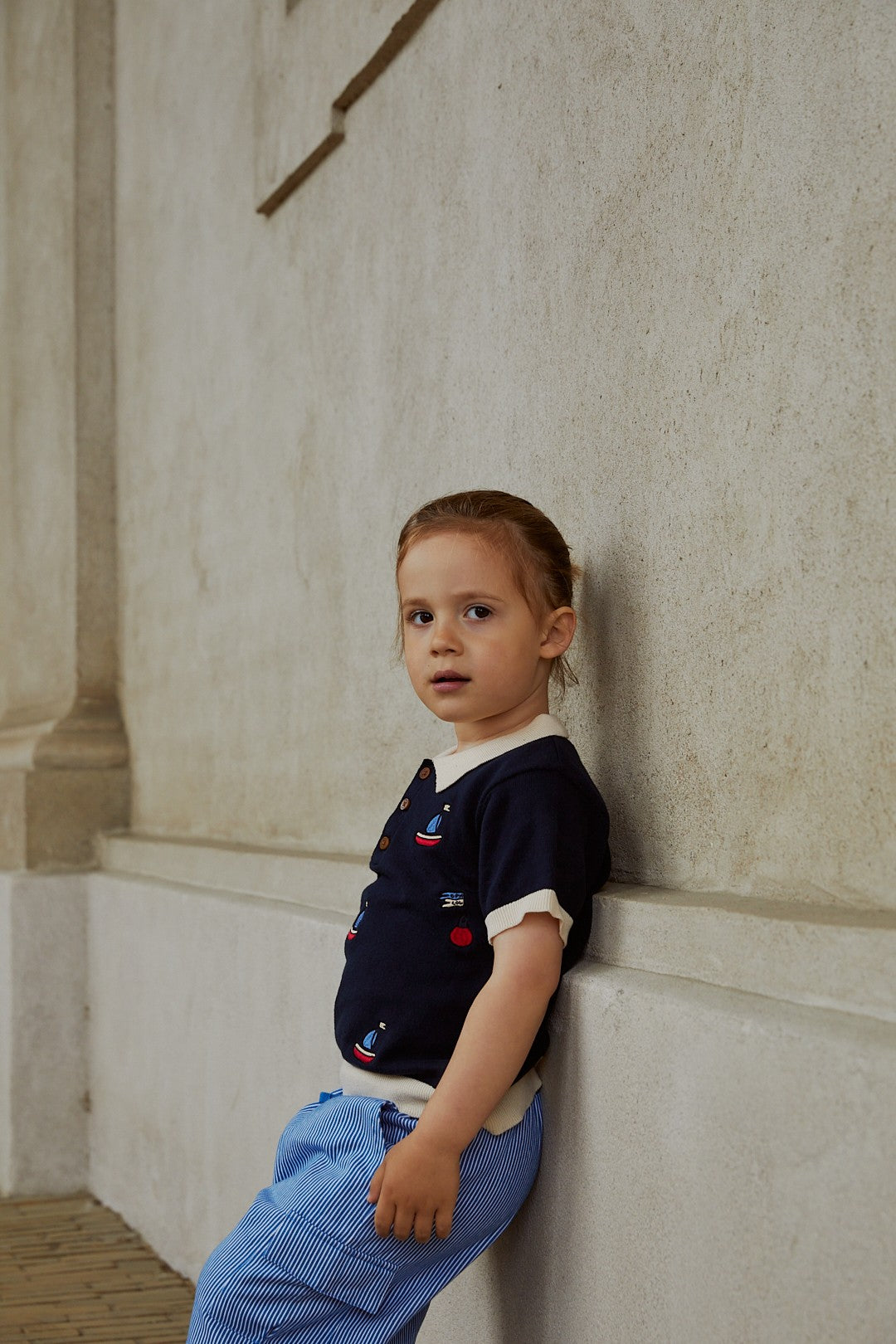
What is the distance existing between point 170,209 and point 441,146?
1869mm

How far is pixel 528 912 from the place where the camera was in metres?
1.69

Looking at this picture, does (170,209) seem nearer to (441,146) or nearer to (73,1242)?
(441,146)

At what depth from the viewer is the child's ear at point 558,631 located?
1935 mm

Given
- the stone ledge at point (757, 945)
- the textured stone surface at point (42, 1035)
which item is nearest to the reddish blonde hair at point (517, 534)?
the stone ledge at point (757, 945)

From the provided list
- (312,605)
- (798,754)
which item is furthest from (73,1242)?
(798,754)

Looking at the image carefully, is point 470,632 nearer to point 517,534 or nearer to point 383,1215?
point 517,534

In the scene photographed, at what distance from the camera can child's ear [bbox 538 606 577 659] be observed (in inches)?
76.2

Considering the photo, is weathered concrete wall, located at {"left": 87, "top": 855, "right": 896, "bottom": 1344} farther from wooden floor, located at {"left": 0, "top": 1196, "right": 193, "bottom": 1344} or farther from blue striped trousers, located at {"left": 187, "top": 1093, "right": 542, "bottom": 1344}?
wooden floor, located at {"left": 0, "top": 1196, "right": 193, "bottom": 1344}

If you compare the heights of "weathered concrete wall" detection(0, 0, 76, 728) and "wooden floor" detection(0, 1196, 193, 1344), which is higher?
"weathered concrete wall" detection(0, 0, 76, 728)

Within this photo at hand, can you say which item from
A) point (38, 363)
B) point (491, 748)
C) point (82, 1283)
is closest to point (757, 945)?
point (491, 748)

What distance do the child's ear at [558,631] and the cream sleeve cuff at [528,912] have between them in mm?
373

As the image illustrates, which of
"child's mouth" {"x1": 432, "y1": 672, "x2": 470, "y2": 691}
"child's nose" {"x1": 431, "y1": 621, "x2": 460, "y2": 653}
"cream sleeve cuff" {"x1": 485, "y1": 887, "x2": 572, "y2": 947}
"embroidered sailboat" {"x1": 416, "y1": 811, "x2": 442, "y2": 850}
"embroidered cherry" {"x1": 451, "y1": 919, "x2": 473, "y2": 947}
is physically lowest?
"embroidered cherry" {"x1": 451, "y1": 919, "x2": 473, "y2": 947}

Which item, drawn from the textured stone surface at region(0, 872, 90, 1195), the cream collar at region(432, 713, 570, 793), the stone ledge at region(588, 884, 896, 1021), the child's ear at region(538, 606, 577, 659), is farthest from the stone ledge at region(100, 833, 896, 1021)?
the textured stone surface at region(0, 872, 90, 1195)

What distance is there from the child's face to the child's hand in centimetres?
54
